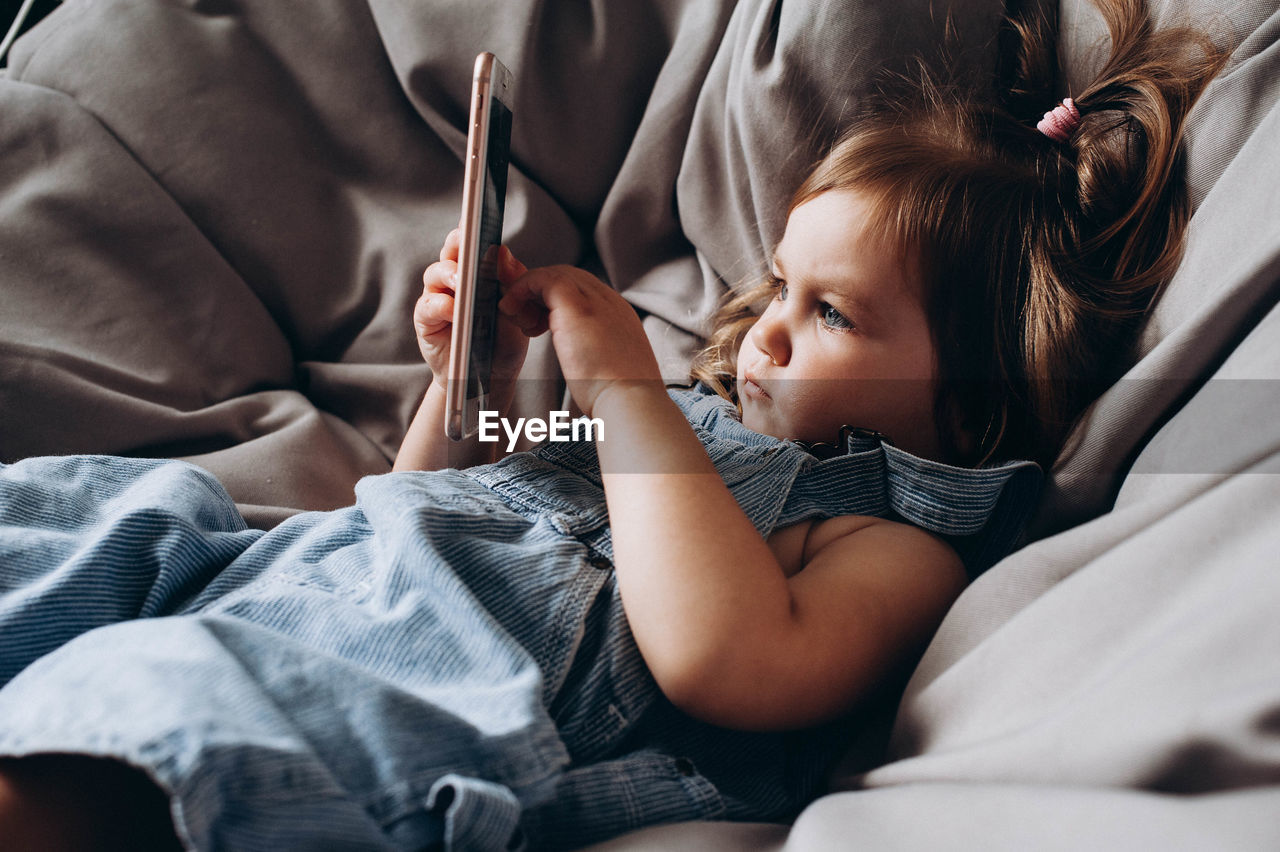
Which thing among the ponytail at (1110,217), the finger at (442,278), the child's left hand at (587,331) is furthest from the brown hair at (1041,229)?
the finger at (442,278)

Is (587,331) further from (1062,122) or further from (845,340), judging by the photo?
(1062,122)

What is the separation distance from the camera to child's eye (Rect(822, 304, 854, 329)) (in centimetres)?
71

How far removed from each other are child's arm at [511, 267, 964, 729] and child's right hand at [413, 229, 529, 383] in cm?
11

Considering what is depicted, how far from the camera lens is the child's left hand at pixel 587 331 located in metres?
0.63

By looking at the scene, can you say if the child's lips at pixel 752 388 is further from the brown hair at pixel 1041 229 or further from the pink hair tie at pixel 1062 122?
the pink hair tie at pixel 1062 122

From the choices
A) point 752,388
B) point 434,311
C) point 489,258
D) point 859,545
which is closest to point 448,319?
point 434,311

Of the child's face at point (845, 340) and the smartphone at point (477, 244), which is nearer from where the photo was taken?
the smartphone at point (477, 244)

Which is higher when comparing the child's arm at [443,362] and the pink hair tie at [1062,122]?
the pink hair tie at [1062,122]

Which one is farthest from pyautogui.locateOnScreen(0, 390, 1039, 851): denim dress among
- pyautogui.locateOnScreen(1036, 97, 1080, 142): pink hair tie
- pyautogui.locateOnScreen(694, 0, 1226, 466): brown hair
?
pyautogui.locateOnScreen(1036, 97, 1080, 142): pink hair tie

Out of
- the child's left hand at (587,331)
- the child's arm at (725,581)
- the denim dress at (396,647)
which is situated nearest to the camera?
the denim dress at (396,647)

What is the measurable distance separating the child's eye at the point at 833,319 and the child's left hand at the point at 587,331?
0.55 ft

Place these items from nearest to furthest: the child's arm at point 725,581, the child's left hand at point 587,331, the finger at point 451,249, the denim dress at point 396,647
Result: the denim dress at point 396,647 → the child's arm at point 725,581 → the child's left hand at point 587,331 → the finger at point 451,249

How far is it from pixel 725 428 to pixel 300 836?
1.69 ft

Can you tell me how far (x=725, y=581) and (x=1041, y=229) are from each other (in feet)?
1.59
